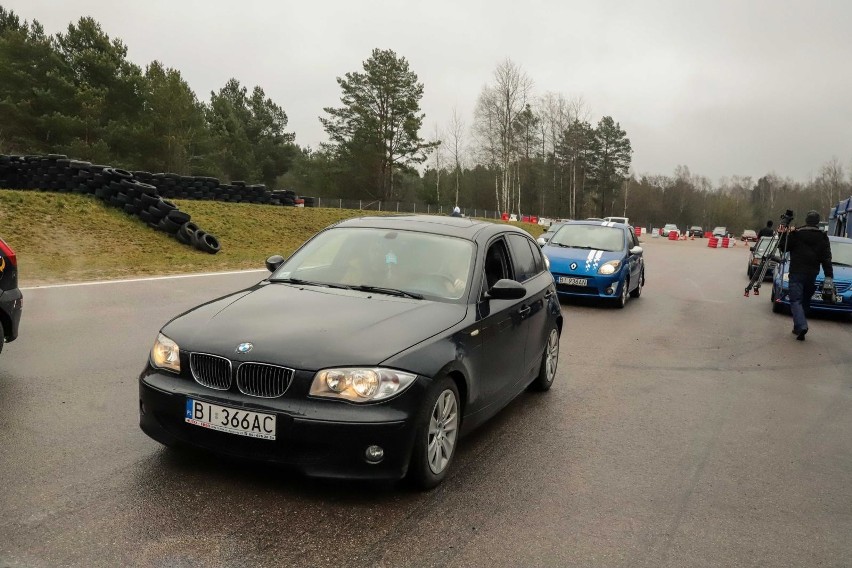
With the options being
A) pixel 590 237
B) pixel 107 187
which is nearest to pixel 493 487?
pixel 590 237

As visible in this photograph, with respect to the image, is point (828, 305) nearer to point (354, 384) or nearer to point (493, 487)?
point (493, 487)

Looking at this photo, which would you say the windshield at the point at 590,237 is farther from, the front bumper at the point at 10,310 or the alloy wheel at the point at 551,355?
the front bumper at the point at 10,310

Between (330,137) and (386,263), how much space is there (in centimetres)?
5955

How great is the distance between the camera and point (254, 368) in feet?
12.0

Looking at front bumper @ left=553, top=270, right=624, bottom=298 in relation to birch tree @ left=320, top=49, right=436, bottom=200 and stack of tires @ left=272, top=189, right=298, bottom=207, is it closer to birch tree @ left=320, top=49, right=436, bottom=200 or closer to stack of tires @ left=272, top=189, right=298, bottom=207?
stack of tires @ left=272, top=189, right=298, bottom=207

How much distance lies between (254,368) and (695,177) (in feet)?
464

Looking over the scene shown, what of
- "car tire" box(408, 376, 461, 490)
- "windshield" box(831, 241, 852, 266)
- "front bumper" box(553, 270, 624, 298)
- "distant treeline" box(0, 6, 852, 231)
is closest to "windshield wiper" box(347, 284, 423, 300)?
"car tire" box(408, 376, 461, 490)

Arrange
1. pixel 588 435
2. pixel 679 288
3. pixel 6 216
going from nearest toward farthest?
pixel 588 435 < pixel 6 216 < pixel 679 288

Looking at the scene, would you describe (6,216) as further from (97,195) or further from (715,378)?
(715,378)

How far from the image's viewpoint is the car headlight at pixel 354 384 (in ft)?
11.8

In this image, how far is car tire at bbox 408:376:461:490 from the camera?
378cm

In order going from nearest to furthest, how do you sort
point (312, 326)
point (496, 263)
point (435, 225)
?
point (312, 326) < point (496, 263) < point (435, 225)

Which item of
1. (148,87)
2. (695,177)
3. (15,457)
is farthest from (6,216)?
(695,177)

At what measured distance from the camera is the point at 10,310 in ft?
19.3
